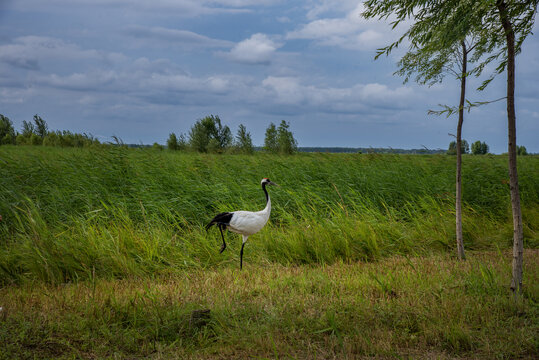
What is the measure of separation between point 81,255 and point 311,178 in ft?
21.7

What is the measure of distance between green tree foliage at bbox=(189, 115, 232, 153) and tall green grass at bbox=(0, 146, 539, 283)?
27.7 metres

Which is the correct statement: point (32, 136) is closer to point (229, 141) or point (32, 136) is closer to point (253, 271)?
point (229, 141)

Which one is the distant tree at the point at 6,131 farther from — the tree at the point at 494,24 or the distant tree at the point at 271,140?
the tree at the point at 494,24

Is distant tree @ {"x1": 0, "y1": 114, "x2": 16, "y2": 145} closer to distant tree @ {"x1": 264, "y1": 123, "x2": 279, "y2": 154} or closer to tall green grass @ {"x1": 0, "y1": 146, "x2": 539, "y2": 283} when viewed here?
distant tree @ {"x1": 264, "y1": 123, "x2": 279, "y2": 154}

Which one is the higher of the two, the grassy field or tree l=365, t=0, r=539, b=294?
tree l=365, t=0, r=539, b=294

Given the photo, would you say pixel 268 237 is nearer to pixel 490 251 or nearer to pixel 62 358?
pixel 62 358

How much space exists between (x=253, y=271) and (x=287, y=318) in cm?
187

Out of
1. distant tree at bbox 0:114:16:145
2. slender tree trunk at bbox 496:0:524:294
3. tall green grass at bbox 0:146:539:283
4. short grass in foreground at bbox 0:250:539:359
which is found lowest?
short grass in foreground at bbox 0:250:539:359

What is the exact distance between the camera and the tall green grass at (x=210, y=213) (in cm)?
635

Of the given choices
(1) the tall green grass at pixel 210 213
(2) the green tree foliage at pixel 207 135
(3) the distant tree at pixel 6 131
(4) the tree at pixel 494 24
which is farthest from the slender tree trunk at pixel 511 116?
(3) the distant tree at pixel 6 131

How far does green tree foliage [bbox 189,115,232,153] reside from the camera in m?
41.1

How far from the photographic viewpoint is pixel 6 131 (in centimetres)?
4434

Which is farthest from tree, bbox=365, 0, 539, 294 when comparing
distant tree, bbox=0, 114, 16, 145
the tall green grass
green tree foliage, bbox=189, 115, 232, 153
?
distant tree, bbox=0, 114, 16, 145

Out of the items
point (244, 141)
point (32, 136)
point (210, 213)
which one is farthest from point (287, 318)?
point (32, 136)
